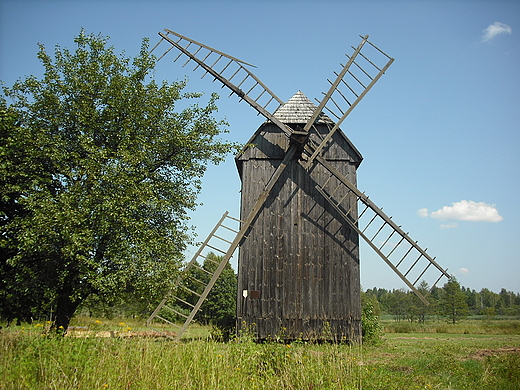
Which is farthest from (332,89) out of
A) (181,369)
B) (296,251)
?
(181,369)

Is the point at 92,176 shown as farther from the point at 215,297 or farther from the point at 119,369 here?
the point at 215,297

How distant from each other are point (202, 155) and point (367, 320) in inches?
328

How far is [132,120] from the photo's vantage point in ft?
38.3

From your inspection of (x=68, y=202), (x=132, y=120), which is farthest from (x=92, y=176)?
(x=132, y=120)

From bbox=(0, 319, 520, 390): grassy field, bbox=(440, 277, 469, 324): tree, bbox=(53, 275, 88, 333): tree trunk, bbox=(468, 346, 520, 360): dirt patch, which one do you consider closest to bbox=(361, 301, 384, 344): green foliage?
bbox=(468, 346, 520, 360): dirt patch

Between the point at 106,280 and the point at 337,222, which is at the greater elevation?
the point at 337,222

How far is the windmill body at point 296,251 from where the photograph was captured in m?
12.3

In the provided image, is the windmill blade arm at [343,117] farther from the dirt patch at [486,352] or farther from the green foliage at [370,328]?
the dirt patch at [486,352]

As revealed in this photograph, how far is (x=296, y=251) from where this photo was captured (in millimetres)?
12742

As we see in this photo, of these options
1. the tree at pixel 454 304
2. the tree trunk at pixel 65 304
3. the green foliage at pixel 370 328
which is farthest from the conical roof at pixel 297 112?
the tree at pixel 454 304

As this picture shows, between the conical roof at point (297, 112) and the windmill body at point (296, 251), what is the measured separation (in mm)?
70

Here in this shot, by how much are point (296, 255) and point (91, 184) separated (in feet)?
21.7

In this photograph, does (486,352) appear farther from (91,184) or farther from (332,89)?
(91,184)

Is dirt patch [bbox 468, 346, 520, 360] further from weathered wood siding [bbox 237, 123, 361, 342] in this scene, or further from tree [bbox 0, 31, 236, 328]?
tree [bbox 0, 31, 236, 328]
